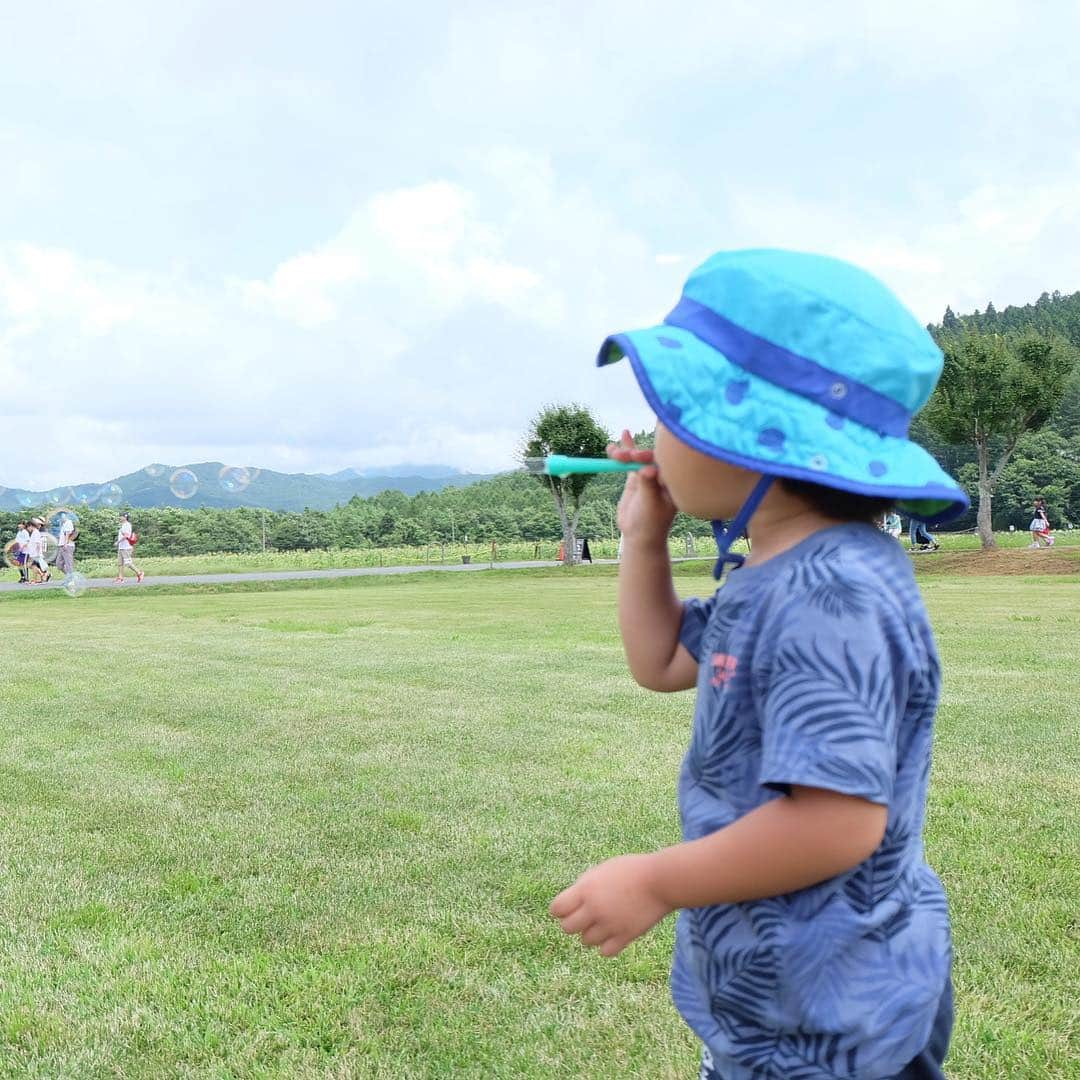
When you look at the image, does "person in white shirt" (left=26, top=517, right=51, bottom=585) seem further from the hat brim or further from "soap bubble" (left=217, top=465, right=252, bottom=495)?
the hat brim

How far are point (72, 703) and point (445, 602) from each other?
11.0m

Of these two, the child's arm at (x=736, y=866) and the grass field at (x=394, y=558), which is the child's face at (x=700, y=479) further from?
the grass field at (x=394, y=558)

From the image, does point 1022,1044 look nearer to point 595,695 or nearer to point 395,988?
point 395,988

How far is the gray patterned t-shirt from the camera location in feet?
4.07

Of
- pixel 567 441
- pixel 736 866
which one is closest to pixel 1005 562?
pixel 567 441

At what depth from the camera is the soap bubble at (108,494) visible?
24.5 meters

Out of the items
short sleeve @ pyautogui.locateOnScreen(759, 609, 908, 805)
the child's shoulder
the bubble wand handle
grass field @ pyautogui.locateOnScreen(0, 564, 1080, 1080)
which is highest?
the bubble wand handle

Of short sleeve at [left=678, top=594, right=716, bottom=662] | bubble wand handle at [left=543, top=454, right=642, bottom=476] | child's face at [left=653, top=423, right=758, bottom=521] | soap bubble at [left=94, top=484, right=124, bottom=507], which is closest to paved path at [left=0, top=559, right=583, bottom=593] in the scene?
soap bubble at [left=94, top=484, right=124, bottom=507]

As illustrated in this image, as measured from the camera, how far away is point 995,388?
30.5 metres

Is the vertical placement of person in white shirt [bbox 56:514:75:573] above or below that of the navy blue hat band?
below

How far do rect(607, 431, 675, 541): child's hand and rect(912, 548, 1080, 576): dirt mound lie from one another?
23.4m

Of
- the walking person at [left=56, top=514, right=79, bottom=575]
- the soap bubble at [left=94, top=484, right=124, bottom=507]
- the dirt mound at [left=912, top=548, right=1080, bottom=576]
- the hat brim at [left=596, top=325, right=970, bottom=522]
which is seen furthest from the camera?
the walking person at [left=56, top=514, right=79, bottom=575]

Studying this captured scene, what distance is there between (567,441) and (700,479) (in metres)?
36.2

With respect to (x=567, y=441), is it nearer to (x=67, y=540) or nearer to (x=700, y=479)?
(x=67, y=540)
